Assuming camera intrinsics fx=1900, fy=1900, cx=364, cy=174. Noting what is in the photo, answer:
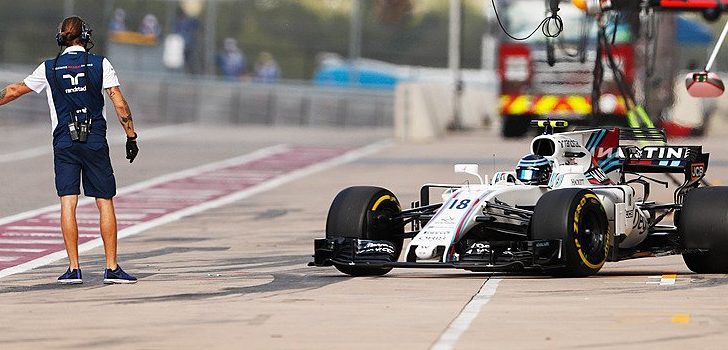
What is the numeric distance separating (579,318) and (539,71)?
1027 inches

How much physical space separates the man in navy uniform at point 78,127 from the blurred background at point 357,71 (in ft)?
49.5

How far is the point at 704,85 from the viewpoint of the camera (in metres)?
17.0

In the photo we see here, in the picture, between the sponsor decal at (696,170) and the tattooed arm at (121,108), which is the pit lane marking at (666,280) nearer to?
the sponsor decal at (696,170)

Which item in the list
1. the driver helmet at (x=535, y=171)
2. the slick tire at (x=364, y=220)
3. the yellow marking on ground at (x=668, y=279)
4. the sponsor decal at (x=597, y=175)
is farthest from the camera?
the sponsor decal at (x=597, y=175)

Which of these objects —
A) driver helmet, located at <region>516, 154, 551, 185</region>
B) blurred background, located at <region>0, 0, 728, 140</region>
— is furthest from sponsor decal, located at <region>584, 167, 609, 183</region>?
blurred background, located at <region>0, 0, 728, 140</region>

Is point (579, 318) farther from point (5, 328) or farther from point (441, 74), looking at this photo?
point (441, 74)

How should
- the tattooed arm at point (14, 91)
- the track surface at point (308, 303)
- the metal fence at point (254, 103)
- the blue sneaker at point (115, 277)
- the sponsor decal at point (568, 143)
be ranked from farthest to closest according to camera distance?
1. the metal fence at point (254, 103)
2. the sponsor decal at point (568, 143)
3. the tattooed arm at point (14, 91)
4. the blue sneaker at point (115, 277)
5. the track surface at point (308, 303)

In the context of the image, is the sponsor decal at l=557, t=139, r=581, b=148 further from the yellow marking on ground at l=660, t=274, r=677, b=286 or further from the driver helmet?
the yellow marking on ground at l=660, t=274, r=677, b=286

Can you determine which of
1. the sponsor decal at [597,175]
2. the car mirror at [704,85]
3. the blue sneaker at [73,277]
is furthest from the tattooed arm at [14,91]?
the car mirror at [704,85]

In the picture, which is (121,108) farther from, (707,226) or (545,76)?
(545,76)

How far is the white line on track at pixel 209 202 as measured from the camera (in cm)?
1614

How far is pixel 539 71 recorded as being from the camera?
3684 cm

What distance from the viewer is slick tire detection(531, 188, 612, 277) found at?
13.1 meters

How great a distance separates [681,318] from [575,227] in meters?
2.25
